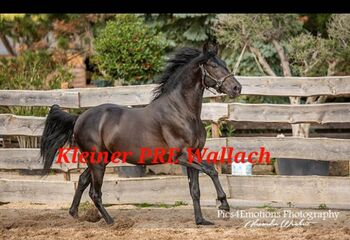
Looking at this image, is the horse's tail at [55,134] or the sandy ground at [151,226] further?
the horse's tail at [55,134]

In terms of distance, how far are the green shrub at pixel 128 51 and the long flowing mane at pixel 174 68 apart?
15.5 ft

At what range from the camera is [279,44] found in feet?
40.0

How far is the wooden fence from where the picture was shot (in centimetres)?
749

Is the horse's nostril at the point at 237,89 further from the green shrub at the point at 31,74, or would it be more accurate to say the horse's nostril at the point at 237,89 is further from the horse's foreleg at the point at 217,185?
the green shrub at the point at 31,74

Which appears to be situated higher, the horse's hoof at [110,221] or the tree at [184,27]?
the tree at [184,27]

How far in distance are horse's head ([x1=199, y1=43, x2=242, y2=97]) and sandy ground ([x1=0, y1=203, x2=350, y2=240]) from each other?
1446 millimetres

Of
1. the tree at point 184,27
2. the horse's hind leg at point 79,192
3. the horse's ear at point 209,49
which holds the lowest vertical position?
the horse's hind leg at point 79,192

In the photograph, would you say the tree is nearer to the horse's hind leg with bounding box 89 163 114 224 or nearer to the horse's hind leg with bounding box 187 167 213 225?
the horse's hind leg with bounding box 89 163 114 224

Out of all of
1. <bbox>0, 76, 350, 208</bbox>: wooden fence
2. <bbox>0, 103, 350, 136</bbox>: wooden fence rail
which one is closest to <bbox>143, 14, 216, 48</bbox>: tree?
<bbox>0, 76, 350, 208</bbox>: wooden fence

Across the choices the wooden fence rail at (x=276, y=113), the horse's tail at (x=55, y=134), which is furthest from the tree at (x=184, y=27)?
the horse's tail at (x=55, y=134)

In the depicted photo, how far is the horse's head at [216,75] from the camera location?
21.1 ft
